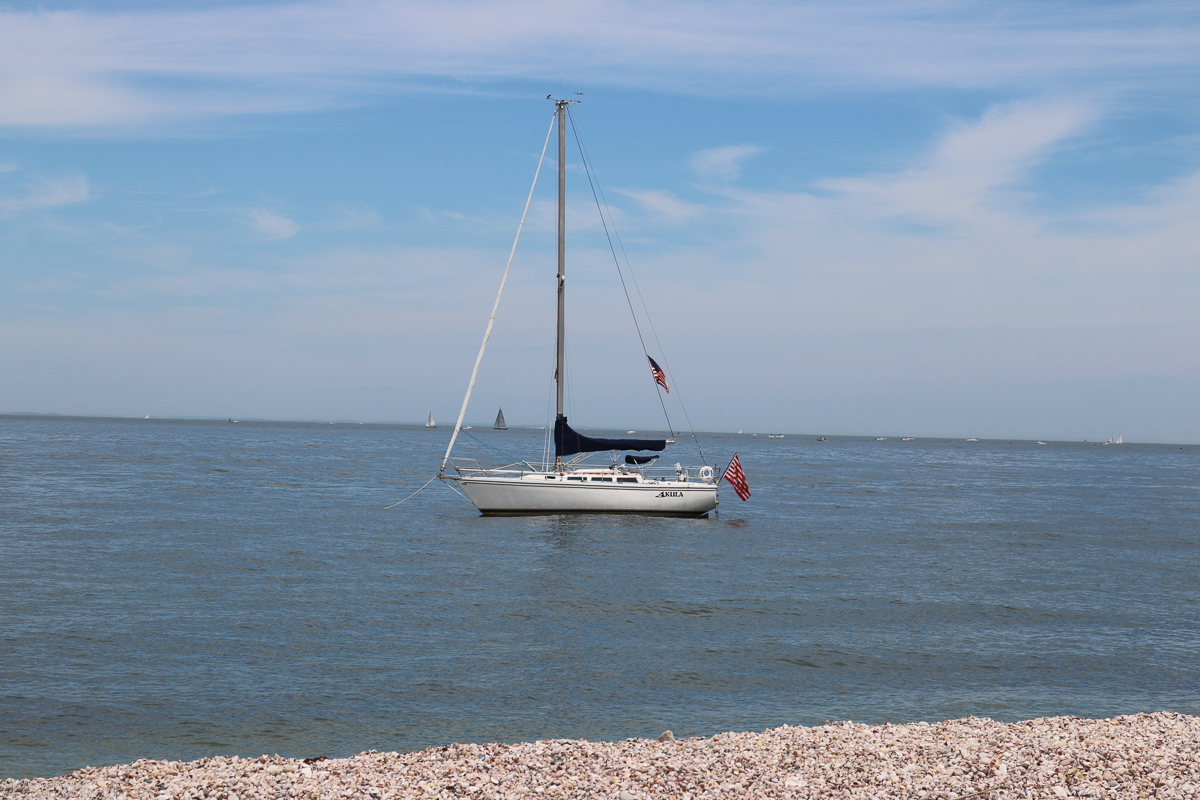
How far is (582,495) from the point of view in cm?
4109

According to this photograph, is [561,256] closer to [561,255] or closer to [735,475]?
[561,255]

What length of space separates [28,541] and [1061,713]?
116ft

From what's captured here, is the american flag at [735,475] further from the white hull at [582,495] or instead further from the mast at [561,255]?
the mast at [561,255]

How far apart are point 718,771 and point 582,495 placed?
99.7ft

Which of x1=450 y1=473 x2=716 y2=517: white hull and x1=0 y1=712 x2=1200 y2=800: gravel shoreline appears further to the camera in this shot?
x1=450 y1=473 x2=716 y2=517: white hull

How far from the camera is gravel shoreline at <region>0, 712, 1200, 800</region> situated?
9.98m

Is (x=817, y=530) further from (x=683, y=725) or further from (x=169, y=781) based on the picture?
(x=169, y=781)

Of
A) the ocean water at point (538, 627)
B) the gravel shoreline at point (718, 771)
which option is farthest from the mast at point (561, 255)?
the gravel shoreline at point (718, 771)

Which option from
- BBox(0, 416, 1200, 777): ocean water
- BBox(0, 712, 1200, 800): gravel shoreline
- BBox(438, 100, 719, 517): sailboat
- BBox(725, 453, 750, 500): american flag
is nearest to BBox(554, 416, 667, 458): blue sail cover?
BBox(438, 100, 719, 517): sailboat

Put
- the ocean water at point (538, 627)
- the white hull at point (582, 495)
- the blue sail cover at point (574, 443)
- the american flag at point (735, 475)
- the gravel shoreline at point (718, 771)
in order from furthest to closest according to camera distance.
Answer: the american flag at point (735, 475), the blue sail cover at point (574, 443), the white hull at point (582, 495), the ocean water at point (538, 627), the gravel shoreline at point (718, 771)

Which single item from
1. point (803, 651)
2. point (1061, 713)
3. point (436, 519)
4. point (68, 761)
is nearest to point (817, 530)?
point (436, 519)

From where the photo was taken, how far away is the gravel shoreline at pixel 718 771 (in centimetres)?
998

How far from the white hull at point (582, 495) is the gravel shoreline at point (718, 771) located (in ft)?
93.5

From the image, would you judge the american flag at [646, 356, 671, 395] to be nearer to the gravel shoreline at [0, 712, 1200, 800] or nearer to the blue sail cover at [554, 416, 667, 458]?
the blue sail cover at [554, 416, 667, 458]
